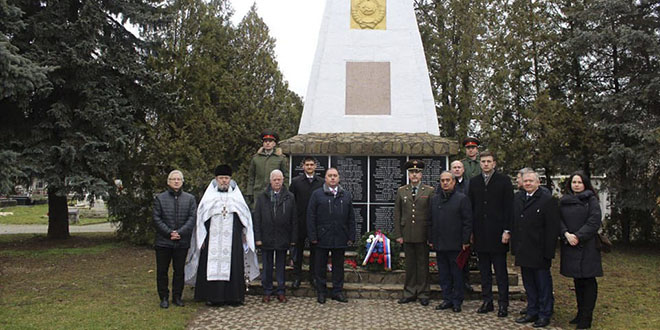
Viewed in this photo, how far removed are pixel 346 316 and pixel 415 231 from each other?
1413 mm

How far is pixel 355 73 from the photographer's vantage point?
30.9 feet

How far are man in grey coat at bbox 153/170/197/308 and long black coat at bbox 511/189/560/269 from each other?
385 centimetres

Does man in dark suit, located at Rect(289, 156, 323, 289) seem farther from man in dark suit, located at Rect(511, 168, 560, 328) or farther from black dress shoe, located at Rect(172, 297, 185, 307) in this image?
man in dark suit, located at Rect(511, 168, 560, 328)

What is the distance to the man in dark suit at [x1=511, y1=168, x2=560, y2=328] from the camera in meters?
5.64

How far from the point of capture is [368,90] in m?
9.36

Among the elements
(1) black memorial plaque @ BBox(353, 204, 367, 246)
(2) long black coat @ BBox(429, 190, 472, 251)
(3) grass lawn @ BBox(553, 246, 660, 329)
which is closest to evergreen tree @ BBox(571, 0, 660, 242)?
(3) grass lawn @ BBox(553, 246, 660, 329)

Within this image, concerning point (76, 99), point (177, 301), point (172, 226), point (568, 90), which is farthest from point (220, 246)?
point (568, 90)

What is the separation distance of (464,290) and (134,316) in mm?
4162

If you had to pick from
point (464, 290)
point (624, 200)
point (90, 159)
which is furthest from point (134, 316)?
point (624, 200)

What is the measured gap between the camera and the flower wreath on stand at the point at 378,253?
24.0 ft

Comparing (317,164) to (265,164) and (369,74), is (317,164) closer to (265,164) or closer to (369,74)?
(265,164)

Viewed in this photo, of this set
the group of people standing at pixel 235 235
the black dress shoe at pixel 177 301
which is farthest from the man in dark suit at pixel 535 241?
the black dress shoe at pixel 177 301

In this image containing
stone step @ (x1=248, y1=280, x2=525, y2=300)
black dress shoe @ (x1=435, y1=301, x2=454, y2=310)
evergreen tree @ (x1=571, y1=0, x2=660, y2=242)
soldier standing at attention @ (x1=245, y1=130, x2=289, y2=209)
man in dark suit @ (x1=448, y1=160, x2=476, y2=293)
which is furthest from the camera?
evergreen tree @ (x1=571, y1=0, x2=660, y2=242)

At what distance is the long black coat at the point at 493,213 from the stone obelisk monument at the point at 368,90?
2.38 metres
